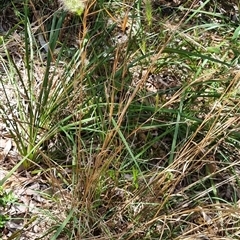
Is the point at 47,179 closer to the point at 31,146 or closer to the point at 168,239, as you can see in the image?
the point at 31,146

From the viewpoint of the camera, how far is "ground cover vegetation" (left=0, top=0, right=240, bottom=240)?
2.27 m

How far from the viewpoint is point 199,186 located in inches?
107

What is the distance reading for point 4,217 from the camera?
7.89 ft

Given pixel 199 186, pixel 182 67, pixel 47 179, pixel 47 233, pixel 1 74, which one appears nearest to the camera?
pixel 47 233

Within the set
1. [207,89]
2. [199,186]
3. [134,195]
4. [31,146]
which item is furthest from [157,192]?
[207,89]

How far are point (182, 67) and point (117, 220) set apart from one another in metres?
1.18

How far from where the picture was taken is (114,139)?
251cm

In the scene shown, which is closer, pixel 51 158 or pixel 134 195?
pixel 134 195

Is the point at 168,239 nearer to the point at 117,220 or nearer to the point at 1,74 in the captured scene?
the point at 117,220

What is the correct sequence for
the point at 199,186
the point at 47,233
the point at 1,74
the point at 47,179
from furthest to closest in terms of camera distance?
the point at 1,74, the point at 199,186, the point at 47,179, the point at 47,233

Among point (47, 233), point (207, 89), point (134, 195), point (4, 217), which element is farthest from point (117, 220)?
point (207, 89)

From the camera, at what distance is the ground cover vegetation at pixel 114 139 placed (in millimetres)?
2273

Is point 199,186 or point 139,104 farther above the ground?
point 139,104

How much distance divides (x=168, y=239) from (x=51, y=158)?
0.68 m
